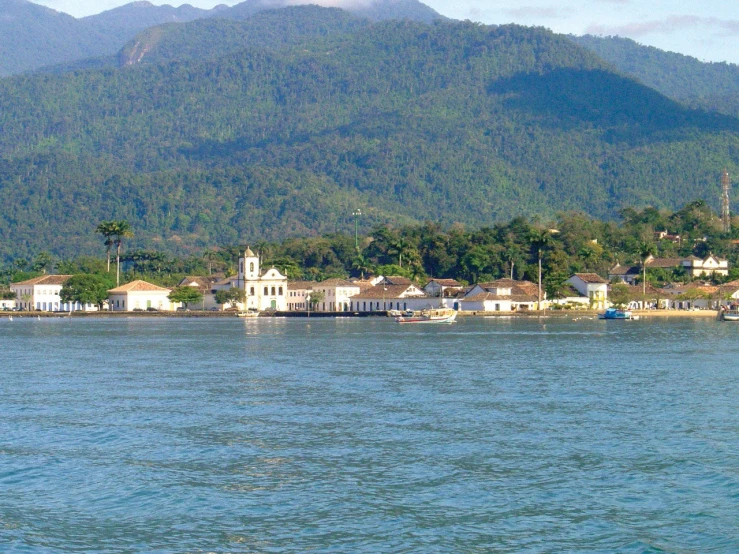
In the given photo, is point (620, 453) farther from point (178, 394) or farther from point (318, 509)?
point (178, 394)

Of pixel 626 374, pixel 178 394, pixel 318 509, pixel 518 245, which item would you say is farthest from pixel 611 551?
pixel 518 245

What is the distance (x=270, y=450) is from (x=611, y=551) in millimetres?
9279

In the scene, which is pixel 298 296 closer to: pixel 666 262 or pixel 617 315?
pixel 617 315

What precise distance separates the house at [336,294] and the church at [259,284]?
14.1 ft

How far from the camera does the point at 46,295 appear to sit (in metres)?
145

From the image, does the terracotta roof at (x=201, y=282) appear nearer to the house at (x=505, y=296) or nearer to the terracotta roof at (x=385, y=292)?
the terracotta roof at (x=385, y=292)

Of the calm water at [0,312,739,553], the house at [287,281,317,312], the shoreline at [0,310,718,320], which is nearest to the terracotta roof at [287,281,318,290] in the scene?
the house at [287,281,317,312]

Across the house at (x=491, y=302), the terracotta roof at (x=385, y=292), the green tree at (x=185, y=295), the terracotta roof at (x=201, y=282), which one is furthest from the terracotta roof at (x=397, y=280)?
the terracotta roof at (x=201, y=282)

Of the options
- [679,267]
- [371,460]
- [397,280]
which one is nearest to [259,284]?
[397,280]

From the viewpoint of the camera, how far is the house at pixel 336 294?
453 ft

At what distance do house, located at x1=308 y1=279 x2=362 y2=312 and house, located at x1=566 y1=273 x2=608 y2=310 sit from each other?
26.7m

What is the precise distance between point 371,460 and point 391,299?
364ft

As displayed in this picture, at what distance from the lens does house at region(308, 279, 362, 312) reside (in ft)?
453

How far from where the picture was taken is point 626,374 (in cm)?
4194
